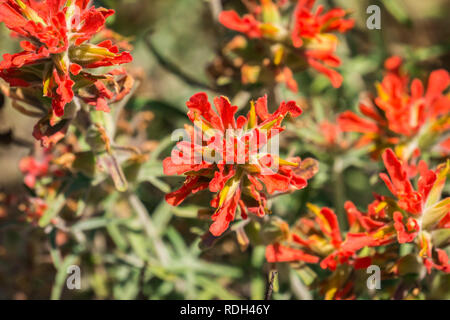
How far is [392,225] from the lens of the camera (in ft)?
4.20

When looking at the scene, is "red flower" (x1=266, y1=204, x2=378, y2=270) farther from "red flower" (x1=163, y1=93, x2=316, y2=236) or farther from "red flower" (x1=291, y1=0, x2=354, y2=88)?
"red flower" (x1=291, y1=0, x2=354, y2=88)

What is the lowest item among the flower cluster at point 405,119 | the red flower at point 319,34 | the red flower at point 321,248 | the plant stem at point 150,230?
the red flower at point 321,248

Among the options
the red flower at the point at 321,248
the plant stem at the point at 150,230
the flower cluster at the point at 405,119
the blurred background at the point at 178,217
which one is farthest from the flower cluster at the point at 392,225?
the plant stem at the point at 150,230

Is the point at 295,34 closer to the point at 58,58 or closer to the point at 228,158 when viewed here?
the point at 228,158

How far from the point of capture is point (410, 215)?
4.23 ft

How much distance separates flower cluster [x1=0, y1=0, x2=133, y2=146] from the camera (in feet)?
3.69

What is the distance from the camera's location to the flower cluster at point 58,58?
3.69ft

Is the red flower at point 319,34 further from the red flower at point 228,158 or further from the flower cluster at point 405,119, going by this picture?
the red flower at point 228,158

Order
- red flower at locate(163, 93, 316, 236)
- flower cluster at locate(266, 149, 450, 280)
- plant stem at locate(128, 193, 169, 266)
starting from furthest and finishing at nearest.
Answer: plant stem at locate(128, 193, 169, 266)
flower cluster at locate(266, 149, 450, 280)
red flower at locate(163, 93, 316, 236)

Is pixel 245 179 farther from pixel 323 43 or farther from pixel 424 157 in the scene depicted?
pixel 424 157

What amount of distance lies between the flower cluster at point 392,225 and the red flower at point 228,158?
254mm

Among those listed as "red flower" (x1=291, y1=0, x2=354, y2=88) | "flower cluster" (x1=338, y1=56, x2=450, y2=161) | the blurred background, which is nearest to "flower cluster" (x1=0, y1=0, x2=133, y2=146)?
the blurred background

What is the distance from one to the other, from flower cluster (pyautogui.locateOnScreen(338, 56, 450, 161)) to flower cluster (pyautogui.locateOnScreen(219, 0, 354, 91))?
18cm

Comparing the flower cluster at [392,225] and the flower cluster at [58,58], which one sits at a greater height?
the flower cluster at [58,58]
